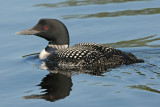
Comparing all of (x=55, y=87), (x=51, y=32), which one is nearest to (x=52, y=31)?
(x=51, y=32)

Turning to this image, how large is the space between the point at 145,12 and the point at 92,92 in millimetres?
4669

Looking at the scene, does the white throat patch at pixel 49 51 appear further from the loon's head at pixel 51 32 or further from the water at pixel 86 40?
the water at pixel 86 40

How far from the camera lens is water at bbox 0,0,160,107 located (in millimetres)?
6379

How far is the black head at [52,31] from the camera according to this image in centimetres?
835

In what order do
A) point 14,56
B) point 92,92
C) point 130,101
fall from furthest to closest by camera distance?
1. point 14,56
2. point 92,92
3. point 130,101

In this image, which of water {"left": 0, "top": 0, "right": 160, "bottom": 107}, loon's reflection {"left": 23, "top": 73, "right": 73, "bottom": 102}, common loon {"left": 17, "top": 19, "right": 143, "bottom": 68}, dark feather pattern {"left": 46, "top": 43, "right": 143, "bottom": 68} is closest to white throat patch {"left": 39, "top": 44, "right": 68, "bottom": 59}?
common loon {"left": 17, "top": 19, "right": 143, "bottom": 68}

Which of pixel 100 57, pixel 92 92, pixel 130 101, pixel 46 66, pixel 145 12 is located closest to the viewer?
pixel 130 101

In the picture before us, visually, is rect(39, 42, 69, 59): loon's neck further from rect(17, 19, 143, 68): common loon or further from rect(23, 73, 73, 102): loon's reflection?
rect(23, 73, 73, 102): loon's reflection

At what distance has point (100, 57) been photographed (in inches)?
299

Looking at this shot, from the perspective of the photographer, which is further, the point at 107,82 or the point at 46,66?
the point at 46,66

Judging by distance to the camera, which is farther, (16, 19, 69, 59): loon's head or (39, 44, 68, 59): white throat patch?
(39, 44, 68, 59): white throat patch

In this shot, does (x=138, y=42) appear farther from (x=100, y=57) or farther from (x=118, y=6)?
(x=118, y=6)

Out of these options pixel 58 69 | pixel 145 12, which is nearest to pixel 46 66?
pixel 58 69

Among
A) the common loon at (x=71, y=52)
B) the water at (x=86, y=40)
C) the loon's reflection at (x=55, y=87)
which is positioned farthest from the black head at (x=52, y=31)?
the loon's reflection at (x=55, y=87)
